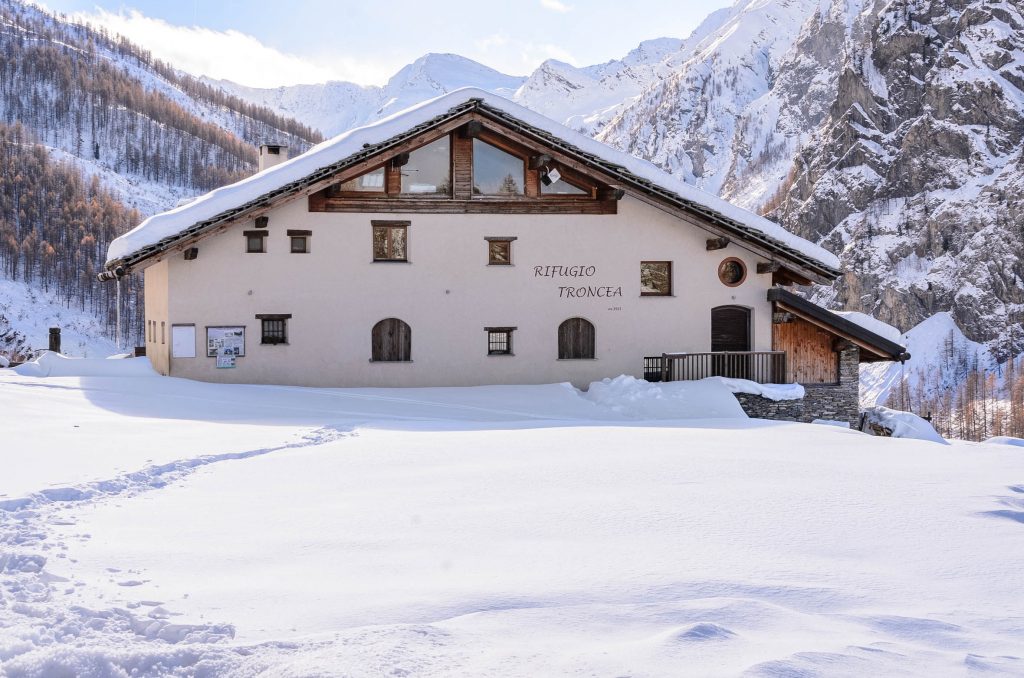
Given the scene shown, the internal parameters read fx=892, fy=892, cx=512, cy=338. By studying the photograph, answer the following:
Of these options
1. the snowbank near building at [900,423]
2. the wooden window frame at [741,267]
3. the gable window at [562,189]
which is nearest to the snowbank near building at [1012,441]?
the snowbank near building at [900,423]

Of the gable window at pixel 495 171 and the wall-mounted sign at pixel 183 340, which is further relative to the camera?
the gable window at pixel 495 171

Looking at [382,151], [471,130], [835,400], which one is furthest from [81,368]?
[835,400]

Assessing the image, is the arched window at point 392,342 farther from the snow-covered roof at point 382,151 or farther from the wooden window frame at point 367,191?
the snow-covered roof at point 382,151

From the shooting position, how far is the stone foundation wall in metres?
22.2

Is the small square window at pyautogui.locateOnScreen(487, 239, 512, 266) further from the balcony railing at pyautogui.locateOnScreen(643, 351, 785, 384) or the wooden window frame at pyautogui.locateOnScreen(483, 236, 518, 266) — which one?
the balcony railing at pyautogui.locateOnScreen(643, 351, 785, 384)

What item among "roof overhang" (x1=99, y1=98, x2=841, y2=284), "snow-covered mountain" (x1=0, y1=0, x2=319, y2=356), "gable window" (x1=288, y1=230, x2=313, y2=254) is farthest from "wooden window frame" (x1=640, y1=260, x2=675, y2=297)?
"snow-covered mountain" (x1=0, y1=0, x2=319, y2=356)

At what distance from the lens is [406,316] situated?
21781 millimetres

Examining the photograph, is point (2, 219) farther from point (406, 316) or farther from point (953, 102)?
point (953, 102)

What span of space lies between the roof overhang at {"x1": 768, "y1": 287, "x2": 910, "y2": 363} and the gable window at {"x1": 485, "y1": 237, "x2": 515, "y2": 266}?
22.3 feet

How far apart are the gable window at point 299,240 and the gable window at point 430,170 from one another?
261 centimetres

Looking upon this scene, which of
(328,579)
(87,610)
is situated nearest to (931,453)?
(328,579)

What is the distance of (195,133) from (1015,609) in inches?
6377

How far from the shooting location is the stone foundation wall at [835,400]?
22250mm

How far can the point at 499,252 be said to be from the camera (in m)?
22.3
